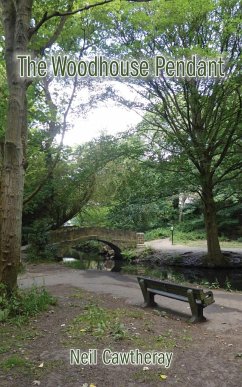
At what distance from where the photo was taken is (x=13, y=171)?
20.4ft

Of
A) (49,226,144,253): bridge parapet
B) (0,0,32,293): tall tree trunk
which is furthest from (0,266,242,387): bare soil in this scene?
(49,226,144,253): bridge parapet

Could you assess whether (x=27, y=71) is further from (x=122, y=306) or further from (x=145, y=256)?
(x=145, y=256)

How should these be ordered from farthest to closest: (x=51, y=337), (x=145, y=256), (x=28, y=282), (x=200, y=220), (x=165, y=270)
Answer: (x=200, y=220), (x=145, y=256), (x=165, y=270), (x=28, y=282), (x=51, y=337)

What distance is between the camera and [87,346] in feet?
15.1

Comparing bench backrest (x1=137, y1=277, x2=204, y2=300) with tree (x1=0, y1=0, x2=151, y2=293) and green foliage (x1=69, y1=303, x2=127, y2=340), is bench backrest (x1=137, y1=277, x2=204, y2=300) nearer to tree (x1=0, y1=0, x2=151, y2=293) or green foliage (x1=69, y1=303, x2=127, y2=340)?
green foliage (x1=69, y1=303, x2=127, y2=340)

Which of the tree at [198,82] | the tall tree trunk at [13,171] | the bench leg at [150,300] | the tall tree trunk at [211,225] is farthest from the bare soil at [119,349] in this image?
the tall tree trunk at [211,225]

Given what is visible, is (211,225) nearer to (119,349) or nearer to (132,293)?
(132,293)

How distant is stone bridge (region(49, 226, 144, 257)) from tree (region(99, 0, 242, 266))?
7780 millimetres

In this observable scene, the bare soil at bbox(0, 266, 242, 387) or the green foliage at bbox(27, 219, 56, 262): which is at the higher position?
the green foliage at bbox(27, 219, 56, 262)

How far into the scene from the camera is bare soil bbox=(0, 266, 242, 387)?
12.4 feet

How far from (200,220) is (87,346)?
26454 millimetres

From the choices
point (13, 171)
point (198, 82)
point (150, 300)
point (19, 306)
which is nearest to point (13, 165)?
point (13, 171)

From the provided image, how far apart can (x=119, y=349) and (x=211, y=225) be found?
12.6 metres

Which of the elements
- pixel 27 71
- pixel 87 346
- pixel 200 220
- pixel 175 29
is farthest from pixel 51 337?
pixel 200 220
